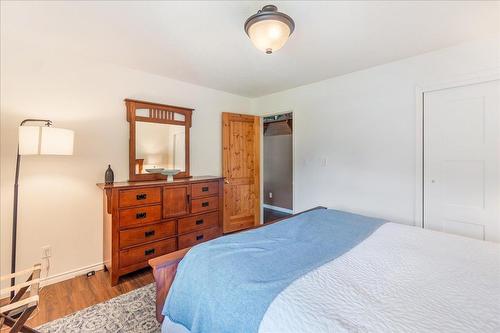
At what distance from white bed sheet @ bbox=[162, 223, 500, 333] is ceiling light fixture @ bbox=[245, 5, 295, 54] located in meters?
1.50

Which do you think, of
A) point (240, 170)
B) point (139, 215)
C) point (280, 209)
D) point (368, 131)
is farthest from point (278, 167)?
point (139, 215)

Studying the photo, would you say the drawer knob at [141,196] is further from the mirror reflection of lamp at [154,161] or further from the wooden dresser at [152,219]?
the mirror reflection of lamp at [154,161]

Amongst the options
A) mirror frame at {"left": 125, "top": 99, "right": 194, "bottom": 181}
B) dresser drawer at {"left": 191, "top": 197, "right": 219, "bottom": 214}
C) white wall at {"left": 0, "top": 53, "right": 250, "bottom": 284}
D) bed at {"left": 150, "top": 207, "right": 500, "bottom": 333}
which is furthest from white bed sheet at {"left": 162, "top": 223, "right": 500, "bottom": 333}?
mirror frame at {"left": 125, "top": 99, "right": 194, "bottom": 181}

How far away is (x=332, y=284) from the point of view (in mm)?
1004

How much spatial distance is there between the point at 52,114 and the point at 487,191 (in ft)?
14.2

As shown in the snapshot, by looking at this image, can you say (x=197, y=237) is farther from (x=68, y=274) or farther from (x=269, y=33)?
(x=269, y=33)

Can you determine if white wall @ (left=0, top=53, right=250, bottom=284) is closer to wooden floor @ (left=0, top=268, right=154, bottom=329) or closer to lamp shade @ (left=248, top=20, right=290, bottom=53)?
wooden floor @ (left=0, top=268, right=154, bottom=329)

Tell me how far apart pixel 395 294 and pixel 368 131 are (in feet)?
7.50

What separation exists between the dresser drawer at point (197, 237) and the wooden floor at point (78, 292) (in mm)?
475

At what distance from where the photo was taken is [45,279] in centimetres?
222

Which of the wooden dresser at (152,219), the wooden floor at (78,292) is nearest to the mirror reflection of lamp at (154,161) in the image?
the wooden dresser at (152,219)

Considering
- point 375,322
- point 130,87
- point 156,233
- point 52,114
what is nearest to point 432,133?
→ point 375,322

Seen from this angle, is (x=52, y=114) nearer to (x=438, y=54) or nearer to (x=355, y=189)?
(x=355, y=189)

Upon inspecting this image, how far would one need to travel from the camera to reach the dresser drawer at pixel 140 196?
229 cm
